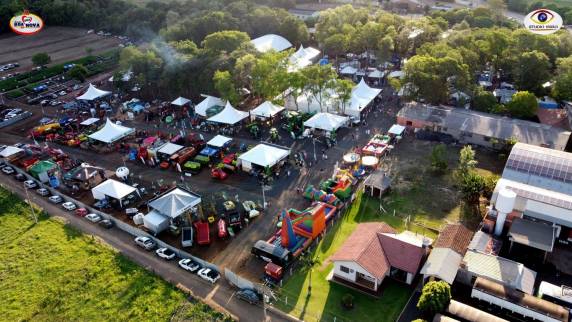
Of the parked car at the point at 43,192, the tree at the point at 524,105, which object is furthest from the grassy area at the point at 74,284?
the tree at the point at 524,105

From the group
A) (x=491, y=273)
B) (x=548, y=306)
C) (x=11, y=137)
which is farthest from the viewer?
(x=11, y=137)

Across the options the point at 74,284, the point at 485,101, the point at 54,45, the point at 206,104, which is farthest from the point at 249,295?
the point at 54,45

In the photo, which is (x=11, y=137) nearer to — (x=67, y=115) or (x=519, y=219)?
(x=67, y=115)

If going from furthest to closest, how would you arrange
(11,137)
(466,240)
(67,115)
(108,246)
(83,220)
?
(67,115)
(11,137)
(83,220)
(108,246)
(466,240)

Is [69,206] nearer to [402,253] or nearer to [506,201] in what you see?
[402,253]

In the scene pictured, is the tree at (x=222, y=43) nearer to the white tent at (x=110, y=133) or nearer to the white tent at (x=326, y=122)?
the white tent at (x=110, y=133)

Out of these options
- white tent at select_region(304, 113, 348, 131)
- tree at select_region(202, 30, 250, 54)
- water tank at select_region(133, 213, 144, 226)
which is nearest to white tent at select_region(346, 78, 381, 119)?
white tent at select_region(304, 113, 348, 131)

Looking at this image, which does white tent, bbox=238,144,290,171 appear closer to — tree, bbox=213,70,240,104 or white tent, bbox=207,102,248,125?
white tent, bbox=207,102,248,125

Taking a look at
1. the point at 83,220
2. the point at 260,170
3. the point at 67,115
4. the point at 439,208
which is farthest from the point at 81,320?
the point at 67,115
